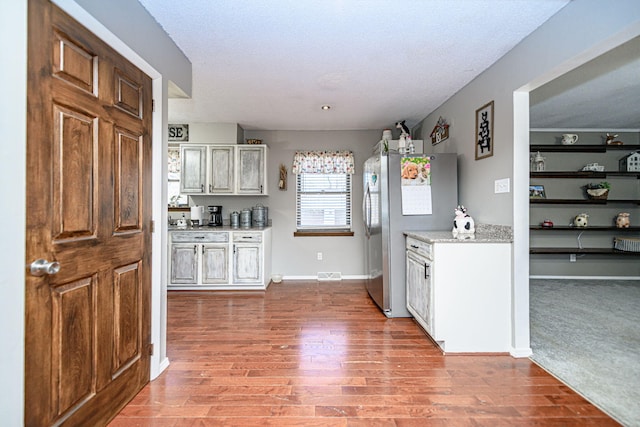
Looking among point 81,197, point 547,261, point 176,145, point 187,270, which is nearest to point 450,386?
point 81,197

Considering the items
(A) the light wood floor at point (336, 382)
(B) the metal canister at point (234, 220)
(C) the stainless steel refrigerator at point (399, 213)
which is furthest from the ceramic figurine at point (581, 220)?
(B) the metal canister at point (234, 220)

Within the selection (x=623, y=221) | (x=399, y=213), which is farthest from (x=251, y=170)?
(x=623, y=221)

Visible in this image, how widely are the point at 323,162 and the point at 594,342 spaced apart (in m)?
3.73

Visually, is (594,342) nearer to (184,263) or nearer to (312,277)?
(312,277)

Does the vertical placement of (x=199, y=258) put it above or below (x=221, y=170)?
below

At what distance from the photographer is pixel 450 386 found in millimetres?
1988

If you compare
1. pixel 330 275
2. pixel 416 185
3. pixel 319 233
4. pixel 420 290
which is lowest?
pixel 330 275

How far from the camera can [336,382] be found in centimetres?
202

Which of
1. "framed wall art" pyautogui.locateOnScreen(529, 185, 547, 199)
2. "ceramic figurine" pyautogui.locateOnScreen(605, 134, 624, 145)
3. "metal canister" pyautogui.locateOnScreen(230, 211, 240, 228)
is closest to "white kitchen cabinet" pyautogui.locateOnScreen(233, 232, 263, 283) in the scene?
"metal canister" pyautogui.locateOnScreen(230, 211, 240, 228)

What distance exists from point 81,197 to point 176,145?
3626mm

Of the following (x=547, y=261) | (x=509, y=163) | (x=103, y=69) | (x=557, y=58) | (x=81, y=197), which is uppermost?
(x=557, y=58)

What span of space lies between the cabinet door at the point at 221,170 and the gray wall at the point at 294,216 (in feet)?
2.01

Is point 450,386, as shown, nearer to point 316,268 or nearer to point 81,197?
point 81,197

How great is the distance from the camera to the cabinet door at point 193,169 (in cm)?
452
